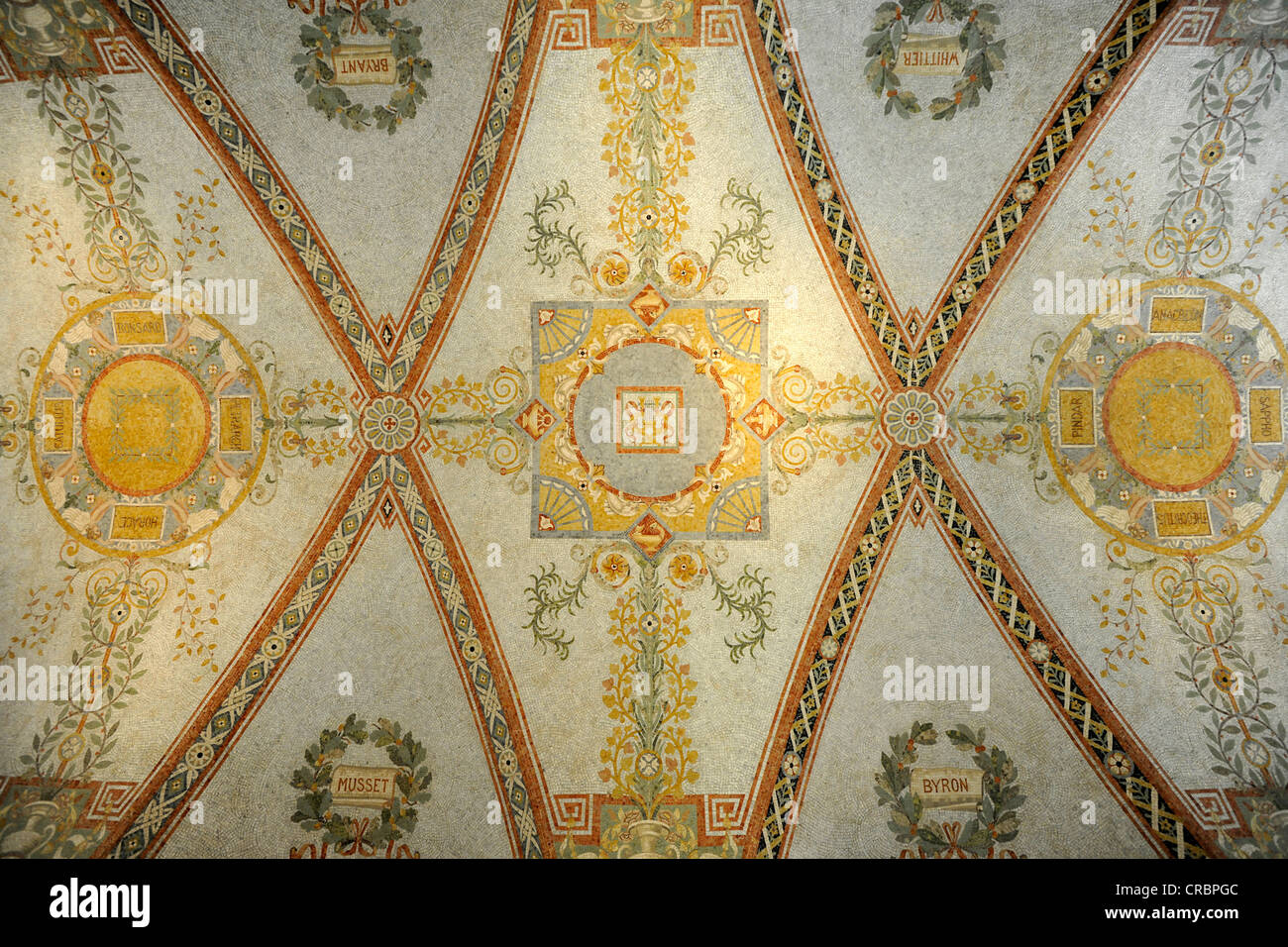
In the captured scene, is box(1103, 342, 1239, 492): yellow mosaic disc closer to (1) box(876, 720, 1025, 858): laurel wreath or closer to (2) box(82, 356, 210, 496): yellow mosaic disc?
(1) box(876, 720, 1025, 858): laurel wreath

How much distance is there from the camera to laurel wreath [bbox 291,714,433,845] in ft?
15.1

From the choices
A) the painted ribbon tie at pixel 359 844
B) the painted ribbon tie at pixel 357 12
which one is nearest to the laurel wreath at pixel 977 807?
the painted ribbon tie at pixel 359 844

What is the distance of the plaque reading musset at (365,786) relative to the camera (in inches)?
182

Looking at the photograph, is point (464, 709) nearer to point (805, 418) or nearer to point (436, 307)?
point (436, 307)

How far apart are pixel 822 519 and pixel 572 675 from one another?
203 cm

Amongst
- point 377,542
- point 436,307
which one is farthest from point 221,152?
point 377,542

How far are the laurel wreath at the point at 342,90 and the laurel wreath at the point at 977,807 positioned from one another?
17.8 ft

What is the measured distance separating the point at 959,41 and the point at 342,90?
4.10 metres

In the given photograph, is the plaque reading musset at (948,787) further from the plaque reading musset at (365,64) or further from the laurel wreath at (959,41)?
the plaque reading musset at (365,64)

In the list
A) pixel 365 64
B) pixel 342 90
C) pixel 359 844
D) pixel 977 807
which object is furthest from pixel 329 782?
pixel 365 64

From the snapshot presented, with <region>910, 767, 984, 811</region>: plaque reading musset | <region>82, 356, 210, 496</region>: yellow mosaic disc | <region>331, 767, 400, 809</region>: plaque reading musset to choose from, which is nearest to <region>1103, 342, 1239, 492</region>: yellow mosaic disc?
<region>910, 767, 984, 811</region>: plaque reading musset

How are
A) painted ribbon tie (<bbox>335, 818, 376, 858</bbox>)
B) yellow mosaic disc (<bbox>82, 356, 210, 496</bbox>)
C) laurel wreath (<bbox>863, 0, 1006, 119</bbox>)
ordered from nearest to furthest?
laurel wreath (<bbox>863, 0, 1006, 119</bbox>), painted ribbon tie (<bbox>335, 818, 376, 858</bbox>), yellow mosaic disc (<bbox>82, 356, 210, 496</bbox>)

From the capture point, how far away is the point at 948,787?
4.62 metres

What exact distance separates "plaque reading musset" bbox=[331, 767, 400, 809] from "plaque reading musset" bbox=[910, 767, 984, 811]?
3555 mm
